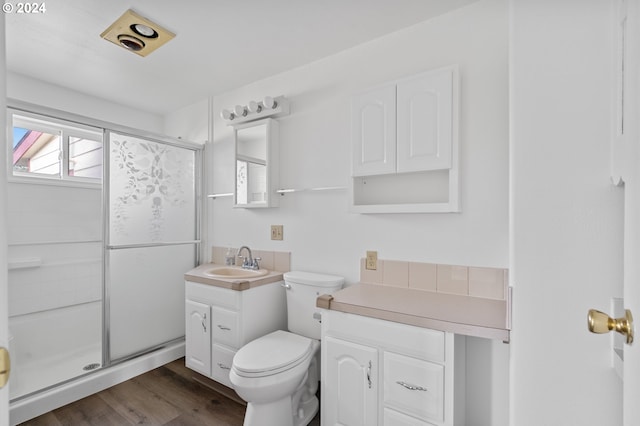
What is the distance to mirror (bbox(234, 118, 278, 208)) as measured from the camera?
236 cm

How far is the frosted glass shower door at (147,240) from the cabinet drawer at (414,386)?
6.89 feet

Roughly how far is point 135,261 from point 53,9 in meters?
1.71

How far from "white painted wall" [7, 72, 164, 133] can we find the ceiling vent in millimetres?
923

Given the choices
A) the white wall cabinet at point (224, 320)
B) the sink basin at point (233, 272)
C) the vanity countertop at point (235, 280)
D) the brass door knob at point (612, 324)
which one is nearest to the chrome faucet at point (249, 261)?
the sink basin at point (233, 272)

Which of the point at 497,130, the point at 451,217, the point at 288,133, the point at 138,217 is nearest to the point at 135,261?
the point at 138,217

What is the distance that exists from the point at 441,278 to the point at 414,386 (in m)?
0.62

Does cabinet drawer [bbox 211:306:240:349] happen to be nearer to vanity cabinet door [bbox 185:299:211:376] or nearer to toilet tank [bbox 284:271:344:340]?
vanity cabinet door [bbox 185:299:211:376]

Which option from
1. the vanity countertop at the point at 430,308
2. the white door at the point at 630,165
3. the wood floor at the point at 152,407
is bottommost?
the wood floor at the point at 152,407

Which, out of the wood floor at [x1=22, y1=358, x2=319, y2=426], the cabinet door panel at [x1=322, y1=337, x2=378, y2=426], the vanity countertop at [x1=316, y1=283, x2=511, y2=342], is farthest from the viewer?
the wood floor at [x1=22, y1=358, x2=319, y2=426]

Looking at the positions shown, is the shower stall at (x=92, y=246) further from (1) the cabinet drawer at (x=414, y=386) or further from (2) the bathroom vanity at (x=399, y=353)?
(1) the cabinet drawer at (x=414, y=386)

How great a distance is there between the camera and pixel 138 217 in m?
2.46

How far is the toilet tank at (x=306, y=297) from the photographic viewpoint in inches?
76.4

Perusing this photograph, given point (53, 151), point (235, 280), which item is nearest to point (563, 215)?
point (235, 280)

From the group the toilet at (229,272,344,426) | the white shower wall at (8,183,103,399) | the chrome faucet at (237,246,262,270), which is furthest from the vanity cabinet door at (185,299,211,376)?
the white shower wall at (8,183,103,399)
